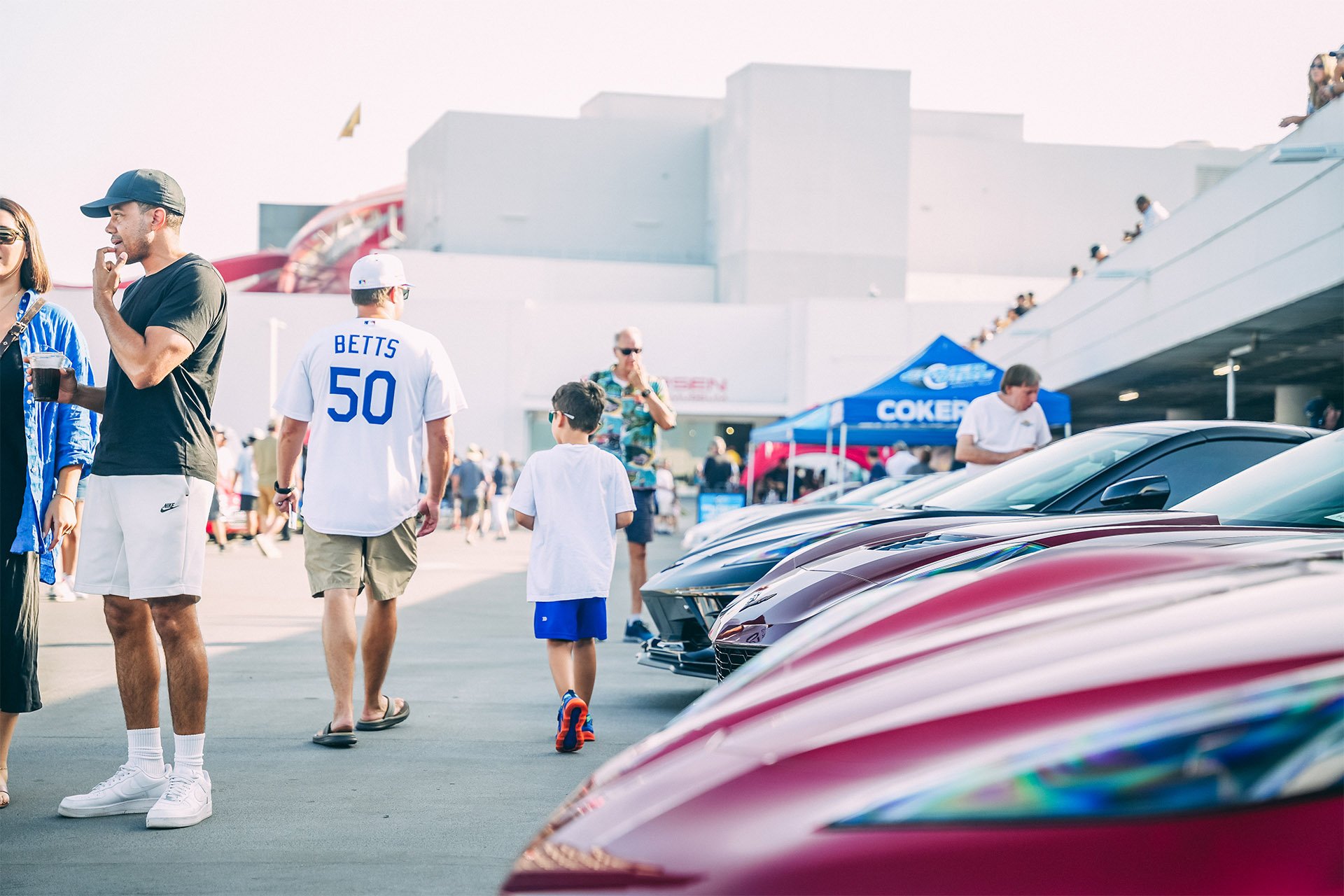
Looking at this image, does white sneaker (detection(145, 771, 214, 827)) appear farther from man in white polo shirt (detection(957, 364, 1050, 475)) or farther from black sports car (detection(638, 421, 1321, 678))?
man in white polo shirt (detection(957, 364, 1050, 475))

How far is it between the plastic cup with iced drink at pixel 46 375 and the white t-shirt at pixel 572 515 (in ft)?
5.50

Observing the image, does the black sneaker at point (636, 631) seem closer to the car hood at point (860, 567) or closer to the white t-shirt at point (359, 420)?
the white t-shirt at point (359, 420)

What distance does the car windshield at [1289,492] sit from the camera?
11.5ft

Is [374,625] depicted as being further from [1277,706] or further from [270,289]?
[270,289]

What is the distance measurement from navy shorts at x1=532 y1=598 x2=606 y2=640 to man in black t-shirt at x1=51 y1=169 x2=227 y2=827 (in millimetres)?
1334

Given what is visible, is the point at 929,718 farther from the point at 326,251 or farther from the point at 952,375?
the point at 326,251

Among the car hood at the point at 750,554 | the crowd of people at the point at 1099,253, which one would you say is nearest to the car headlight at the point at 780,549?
the car hood at the point at 750,554

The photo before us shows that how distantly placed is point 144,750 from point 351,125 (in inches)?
2243

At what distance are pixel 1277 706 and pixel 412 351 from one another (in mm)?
3828

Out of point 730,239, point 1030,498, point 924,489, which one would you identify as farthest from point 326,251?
point 1030,498

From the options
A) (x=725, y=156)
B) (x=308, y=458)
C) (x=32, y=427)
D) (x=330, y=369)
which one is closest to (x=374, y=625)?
(x=308, y=458)

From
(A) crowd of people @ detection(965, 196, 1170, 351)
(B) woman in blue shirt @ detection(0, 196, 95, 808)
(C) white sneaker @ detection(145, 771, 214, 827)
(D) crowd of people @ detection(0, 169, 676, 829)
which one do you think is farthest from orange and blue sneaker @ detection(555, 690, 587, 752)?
(A) crowd of people @ detection(965, 196, 1170, 351)

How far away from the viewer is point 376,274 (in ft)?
15.8

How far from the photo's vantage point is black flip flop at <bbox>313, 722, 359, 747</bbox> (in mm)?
4457
